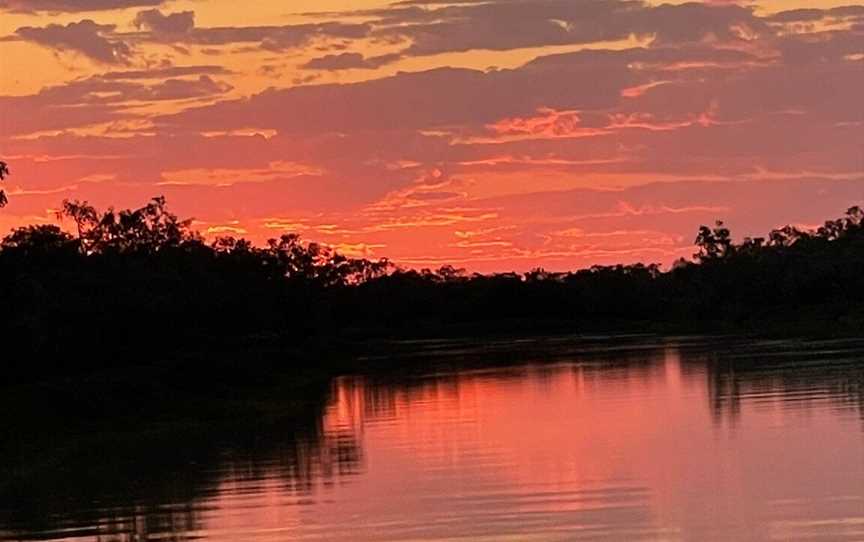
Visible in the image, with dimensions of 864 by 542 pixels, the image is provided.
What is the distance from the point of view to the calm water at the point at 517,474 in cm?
2328

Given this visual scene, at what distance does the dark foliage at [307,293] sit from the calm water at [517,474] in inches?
562

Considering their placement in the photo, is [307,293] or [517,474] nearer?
[517,474]

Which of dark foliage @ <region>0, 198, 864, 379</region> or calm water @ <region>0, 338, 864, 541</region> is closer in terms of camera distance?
calm water @ <region>0, 338, 864, 541</region>

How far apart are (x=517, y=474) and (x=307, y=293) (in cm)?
9765

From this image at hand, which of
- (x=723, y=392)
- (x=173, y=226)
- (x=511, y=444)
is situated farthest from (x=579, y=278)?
(x=511, y=444)

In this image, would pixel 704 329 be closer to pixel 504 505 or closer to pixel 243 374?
pixel 243 374

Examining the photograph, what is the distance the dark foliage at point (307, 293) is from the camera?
63.8m

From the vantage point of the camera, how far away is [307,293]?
415 ft

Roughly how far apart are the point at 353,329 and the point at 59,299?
91.6m

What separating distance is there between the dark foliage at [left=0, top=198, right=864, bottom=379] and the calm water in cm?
1428

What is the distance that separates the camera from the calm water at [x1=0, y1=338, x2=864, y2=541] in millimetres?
23281

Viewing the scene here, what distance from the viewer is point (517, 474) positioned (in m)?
29.4

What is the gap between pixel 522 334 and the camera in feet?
492

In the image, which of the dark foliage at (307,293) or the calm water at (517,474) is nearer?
the calm water at (517,474)
